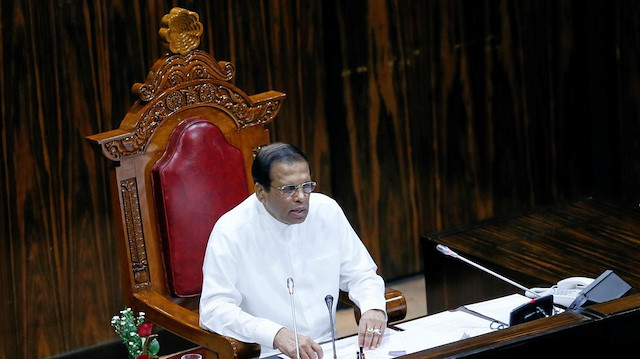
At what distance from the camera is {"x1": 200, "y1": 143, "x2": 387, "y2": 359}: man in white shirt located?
2.98 metres

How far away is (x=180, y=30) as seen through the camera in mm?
3289

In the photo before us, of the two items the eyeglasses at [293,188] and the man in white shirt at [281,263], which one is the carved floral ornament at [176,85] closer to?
the man in white shirt at [281,263]

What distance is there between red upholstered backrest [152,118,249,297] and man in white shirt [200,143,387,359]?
0.22 metres

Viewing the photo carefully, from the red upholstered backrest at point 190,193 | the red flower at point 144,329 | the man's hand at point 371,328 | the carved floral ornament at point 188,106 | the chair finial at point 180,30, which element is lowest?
the man's hand at point 371,328

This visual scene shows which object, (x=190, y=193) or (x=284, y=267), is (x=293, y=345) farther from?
(x=190, y=193)

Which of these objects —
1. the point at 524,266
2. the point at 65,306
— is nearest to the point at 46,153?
the point at 65,306

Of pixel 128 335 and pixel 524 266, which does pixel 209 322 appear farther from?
pixel 524 266

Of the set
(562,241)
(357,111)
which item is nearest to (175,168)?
(562,241)

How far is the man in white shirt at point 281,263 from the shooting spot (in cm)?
298

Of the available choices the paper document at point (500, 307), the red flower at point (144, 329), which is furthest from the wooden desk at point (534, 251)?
the red flower at point (144, 329)

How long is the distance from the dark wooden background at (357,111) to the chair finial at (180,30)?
111 centimetres

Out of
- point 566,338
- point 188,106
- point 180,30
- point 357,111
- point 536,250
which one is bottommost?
point 536,250

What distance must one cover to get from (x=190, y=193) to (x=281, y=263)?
0.40 m

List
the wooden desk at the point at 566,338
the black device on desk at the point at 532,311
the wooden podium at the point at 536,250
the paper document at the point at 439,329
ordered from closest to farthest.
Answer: the wooden desk at the point at 566,338
the black device on desk at the point at 532,311
the paper document at the point at 439,329
the wooden podium at the point at 536,250
